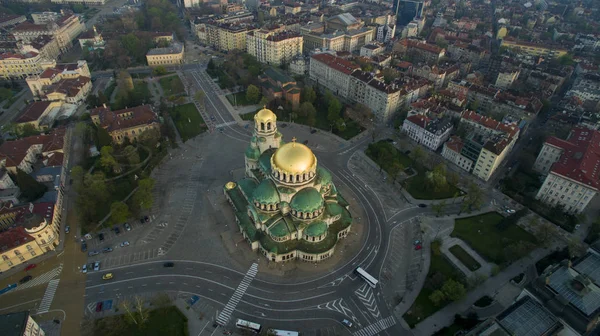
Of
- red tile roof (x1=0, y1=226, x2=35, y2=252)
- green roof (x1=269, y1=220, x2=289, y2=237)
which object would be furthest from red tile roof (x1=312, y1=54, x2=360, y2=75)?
red tile roof (x1=0, y1=226, x2=35, y2=252)

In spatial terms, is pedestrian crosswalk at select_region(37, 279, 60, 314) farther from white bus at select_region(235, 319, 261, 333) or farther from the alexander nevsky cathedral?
the alexander nevsky cathedral

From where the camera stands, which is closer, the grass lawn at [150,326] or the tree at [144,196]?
the grass lawn at [150,326]

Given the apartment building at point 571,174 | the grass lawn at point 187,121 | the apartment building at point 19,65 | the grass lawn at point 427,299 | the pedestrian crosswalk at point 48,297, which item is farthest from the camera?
the apartment building at point 19,65

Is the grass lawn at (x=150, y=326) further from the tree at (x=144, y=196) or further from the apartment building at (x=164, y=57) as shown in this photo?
the apartment building at (x=164, y=57)

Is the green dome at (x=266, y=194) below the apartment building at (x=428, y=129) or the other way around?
the other way around

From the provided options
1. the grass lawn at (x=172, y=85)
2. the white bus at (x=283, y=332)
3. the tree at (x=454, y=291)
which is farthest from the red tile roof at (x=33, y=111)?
the tree at (x=454, y=291)

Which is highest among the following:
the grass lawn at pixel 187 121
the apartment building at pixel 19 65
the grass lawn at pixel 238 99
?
the apartment building at pixel 19 65
